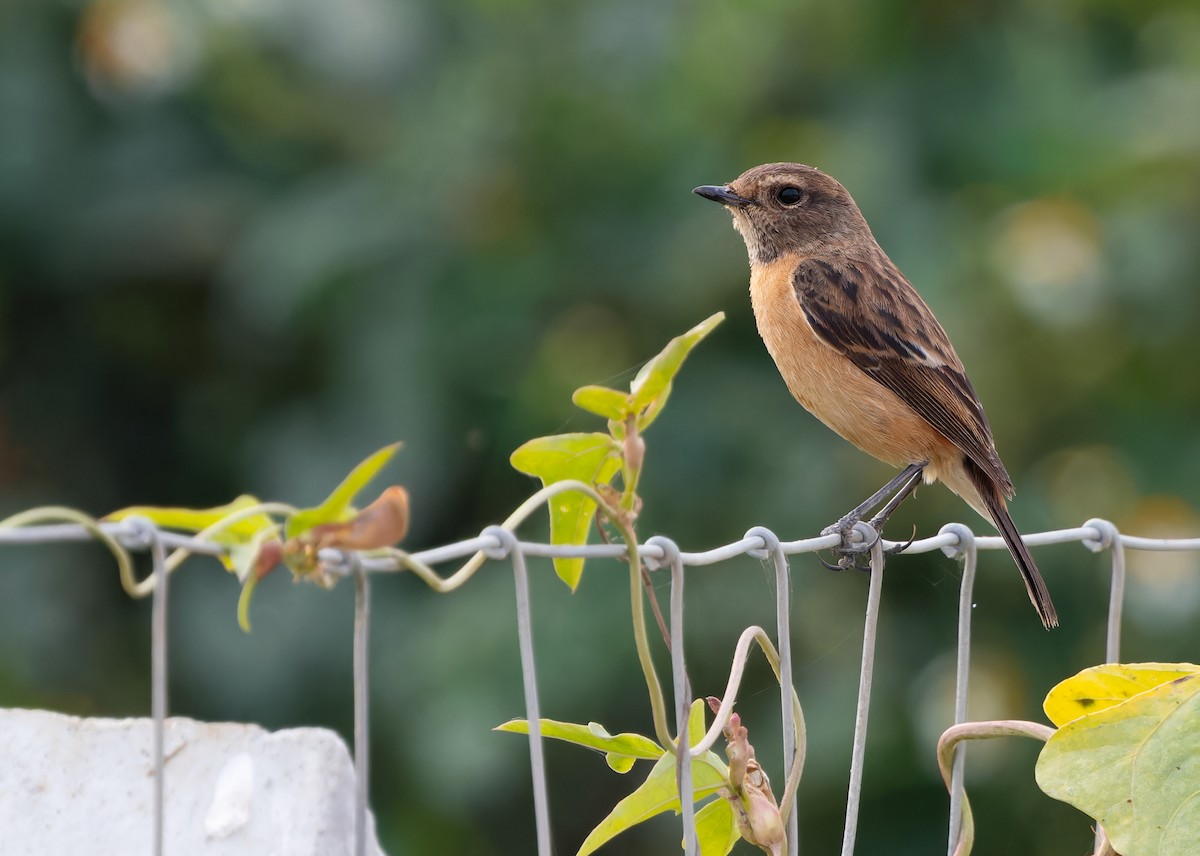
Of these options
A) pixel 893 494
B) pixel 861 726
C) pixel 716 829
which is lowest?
pixel 716 829

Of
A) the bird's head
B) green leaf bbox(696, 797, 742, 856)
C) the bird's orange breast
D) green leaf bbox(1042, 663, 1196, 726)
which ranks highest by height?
the bird's head

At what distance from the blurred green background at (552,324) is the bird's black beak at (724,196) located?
39 centimetres

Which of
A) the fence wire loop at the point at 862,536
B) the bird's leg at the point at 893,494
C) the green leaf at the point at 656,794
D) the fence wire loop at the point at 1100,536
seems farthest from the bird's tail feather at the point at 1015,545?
the green leaf at the point at 656,794

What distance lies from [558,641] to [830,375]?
112 cm

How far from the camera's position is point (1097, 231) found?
439 cm

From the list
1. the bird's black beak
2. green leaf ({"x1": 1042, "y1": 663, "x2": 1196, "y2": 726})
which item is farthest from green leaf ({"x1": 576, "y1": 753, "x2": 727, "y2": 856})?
the bird's black beak

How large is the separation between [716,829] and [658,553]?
1.37 ft

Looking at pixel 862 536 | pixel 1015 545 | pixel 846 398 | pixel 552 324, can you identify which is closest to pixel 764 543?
pixel 862 536

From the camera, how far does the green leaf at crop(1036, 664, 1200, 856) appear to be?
1.81 metres

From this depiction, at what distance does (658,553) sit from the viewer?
1.70 metres

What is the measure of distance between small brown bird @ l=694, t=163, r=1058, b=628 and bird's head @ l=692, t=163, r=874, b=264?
2.2 inches

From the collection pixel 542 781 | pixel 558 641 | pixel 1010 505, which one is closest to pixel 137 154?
pixel 558 641

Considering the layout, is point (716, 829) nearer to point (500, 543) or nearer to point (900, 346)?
point (500, 543)

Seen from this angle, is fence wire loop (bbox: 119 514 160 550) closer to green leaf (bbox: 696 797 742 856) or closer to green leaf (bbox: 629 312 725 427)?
green leaf (bbox: 629 312 725 427)
